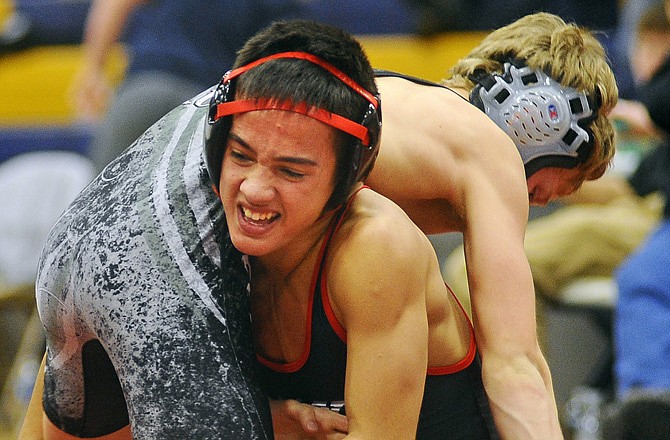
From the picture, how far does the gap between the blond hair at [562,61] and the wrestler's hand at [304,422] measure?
758mm

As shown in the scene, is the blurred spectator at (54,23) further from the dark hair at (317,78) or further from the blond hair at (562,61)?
the dark hair at (317,78)

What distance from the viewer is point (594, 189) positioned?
15.4 ft

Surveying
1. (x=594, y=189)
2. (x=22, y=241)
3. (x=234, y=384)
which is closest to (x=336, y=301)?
(x=234, y=384)

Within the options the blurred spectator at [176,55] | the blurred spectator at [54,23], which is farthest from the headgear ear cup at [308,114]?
the blurred spectator at [54,23]

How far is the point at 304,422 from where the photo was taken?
2.15m

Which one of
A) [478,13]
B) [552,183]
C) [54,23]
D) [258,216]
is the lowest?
[54,23]

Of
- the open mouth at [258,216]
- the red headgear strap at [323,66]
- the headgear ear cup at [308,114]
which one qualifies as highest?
the red headgear strap at [323,66]

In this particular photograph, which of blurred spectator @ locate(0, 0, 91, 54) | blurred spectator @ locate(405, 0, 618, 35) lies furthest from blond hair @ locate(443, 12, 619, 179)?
blurred spectator @ locate(0, 0, 91, 54)

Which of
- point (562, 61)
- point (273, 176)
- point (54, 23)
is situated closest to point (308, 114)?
point (273, 176)

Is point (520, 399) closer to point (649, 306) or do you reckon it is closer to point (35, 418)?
point (35, 418)

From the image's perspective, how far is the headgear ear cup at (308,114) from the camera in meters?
1.91

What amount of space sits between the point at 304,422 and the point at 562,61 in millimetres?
889

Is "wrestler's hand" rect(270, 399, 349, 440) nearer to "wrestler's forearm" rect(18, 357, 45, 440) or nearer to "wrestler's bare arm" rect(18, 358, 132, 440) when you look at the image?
"wrestler's bare arm" rect(18, 358, 132, 440)

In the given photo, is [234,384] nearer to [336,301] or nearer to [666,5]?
[336,301]
